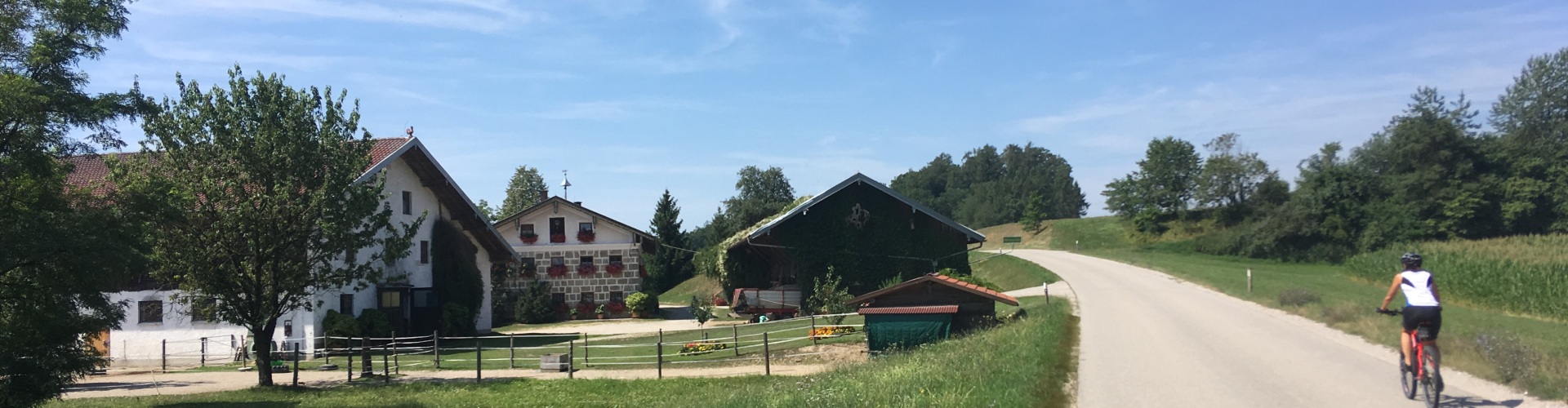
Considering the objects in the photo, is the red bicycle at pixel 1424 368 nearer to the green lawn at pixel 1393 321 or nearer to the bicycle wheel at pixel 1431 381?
the bicycle wheel at pixel 1431 381

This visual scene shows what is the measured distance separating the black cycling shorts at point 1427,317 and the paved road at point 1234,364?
79cm

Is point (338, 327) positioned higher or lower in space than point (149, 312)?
lower

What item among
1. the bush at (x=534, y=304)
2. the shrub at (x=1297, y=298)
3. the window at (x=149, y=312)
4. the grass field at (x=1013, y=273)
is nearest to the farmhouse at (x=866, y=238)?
the grass field at (x=1013, y=273)

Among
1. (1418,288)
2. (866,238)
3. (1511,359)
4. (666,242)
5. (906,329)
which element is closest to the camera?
(1418,288)

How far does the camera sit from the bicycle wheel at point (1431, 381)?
9.91 meters

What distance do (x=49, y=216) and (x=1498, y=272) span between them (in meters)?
37.6

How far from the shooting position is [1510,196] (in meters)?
60.1

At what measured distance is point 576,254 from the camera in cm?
4897

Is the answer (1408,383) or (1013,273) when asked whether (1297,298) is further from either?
(1013,273)

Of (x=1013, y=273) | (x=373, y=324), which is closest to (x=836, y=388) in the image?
(x=373, y=324)

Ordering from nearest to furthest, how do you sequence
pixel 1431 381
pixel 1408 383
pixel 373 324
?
pixel 1431 381 < pixel 1408 383 < pixel 373 324

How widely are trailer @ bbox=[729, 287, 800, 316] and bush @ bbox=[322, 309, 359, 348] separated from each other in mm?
13737

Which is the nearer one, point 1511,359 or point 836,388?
point 1511,359

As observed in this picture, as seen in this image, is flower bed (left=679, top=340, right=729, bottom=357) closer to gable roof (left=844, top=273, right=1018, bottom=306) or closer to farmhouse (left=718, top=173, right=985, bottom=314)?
gable roof (left=844, top=273, right=1018, bottom=306)
